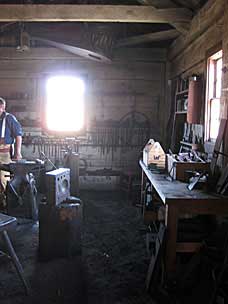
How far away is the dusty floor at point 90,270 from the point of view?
2680mm

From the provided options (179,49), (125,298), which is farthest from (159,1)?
(125,298)

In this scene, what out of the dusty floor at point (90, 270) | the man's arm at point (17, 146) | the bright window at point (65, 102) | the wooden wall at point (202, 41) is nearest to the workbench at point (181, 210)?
the dusty floor at point (90, 270)

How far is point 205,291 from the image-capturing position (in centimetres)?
262

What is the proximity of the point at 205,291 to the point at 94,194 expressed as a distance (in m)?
4.04

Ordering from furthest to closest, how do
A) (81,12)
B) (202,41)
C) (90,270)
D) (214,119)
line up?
(81,12), (202,41), (214,119), (90,270)

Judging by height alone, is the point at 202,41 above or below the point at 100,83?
above

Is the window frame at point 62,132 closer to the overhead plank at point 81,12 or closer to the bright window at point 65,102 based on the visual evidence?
the bright window at point 65,102

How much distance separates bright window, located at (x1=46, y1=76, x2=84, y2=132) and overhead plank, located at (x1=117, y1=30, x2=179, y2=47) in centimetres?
118

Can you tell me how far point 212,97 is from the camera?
398 centimetres

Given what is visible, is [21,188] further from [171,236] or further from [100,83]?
[100,83]

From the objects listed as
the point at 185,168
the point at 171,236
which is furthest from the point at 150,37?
the point at 171,236

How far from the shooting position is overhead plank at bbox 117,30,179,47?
564cm

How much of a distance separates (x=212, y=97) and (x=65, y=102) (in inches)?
140

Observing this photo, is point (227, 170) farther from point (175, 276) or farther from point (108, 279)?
point (108, 279)
